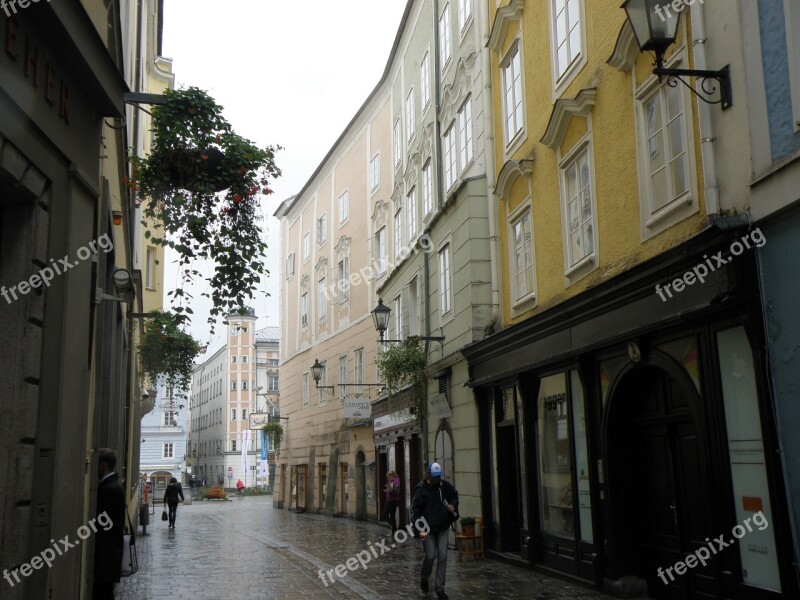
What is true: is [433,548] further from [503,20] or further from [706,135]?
[503,20]

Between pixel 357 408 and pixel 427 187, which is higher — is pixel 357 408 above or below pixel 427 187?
below

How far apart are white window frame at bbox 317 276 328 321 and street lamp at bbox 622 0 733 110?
96.0ft

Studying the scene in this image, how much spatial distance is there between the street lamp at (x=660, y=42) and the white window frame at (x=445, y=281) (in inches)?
406

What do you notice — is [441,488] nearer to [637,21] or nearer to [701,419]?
[701,419]

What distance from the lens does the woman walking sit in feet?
76.3

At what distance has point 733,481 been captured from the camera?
9094 mm

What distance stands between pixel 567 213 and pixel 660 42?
16.6 ft

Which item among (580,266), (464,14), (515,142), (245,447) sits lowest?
(245,447)

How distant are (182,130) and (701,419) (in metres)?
6.40

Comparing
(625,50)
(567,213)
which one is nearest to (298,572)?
(567,213)

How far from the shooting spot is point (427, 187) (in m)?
23.2

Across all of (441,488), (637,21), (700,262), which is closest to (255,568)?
(441,488)

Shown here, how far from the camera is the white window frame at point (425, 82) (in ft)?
75.7

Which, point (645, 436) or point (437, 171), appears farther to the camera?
point (437, 171)
